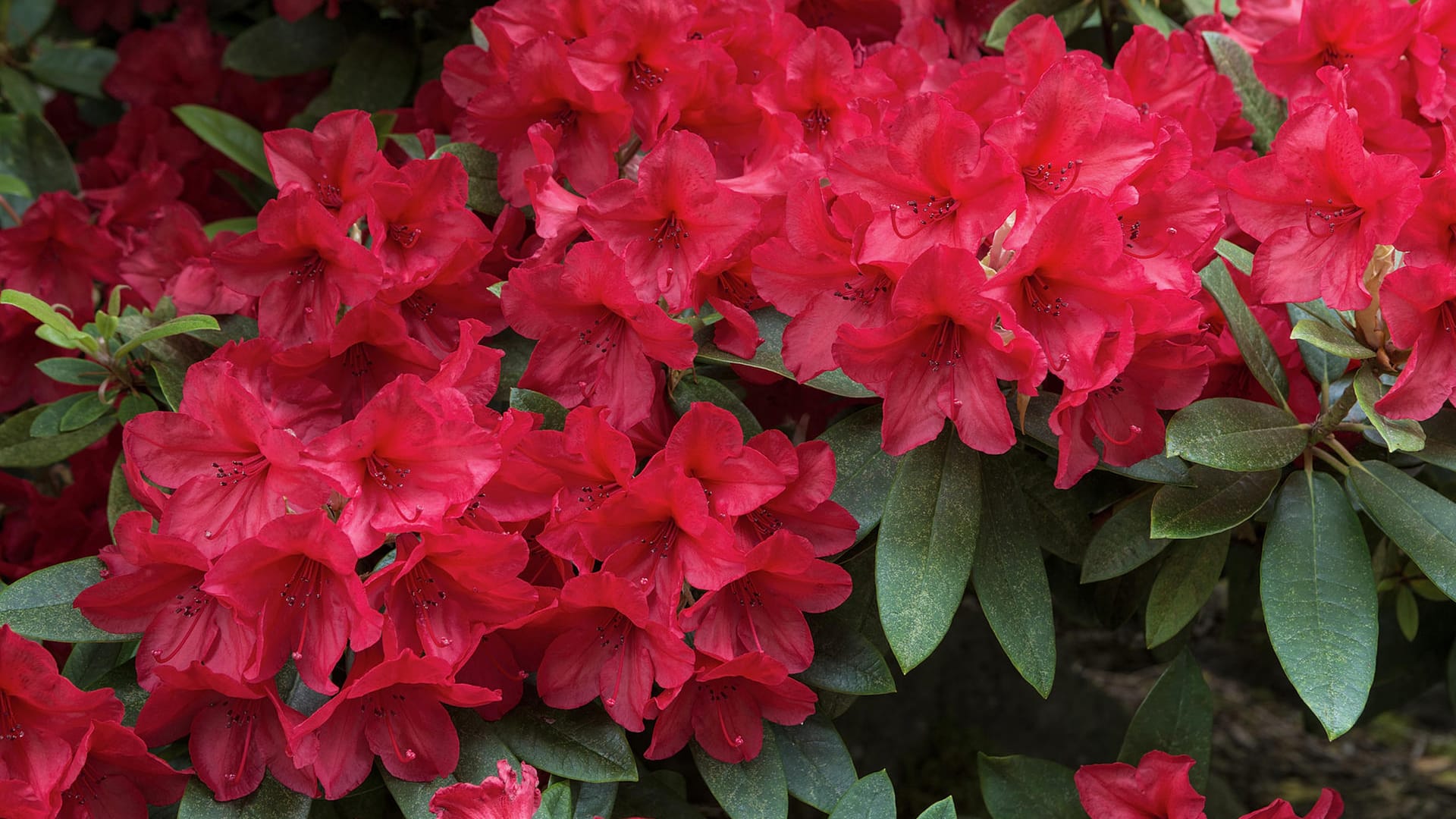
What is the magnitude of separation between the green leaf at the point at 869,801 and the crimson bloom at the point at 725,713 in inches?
3.4

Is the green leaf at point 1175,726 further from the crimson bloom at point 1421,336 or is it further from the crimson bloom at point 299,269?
the crimson bloom at point 299,269

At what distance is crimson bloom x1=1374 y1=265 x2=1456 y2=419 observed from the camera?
39.2 inches

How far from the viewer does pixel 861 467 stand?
1.15 metres

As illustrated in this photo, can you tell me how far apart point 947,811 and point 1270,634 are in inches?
13.0

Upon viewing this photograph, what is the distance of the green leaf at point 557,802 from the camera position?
0.98 m

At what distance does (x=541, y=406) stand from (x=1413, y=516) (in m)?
0.81

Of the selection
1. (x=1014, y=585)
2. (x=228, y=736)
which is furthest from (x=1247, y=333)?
(x=228, y=736)

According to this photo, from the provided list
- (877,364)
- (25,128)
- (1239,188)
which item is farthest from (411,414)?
(25,128)

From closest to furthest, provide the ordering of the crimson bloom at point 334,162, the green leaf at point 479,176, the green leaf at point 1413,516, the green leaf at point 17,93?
1. the green leaf at point 1413,516
2. the crimson bloom at point 334,162
3. the green leaf at point 479,176
4. the green leaf at point 17,93

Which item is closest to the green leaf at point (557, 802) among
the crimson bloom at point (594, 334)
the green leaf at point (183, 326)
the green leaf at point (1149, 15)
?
the crimson bloom at point (594, 334)

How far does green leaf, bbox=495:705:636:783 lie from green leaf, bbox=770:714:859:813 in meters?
0.17

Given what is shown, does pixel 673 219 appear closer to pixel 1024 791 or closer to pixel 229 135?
pixel 1024 791

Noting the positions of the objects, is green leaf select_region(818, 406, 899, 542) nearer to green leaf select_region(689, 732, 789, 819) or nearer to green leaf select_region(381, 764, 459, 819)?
green leaf select_region(689, 732, 789, 819)

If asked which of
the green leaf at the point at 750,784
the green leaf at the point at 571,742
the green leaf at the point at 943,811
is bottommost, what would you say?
the green leaf at the point at 750,784
